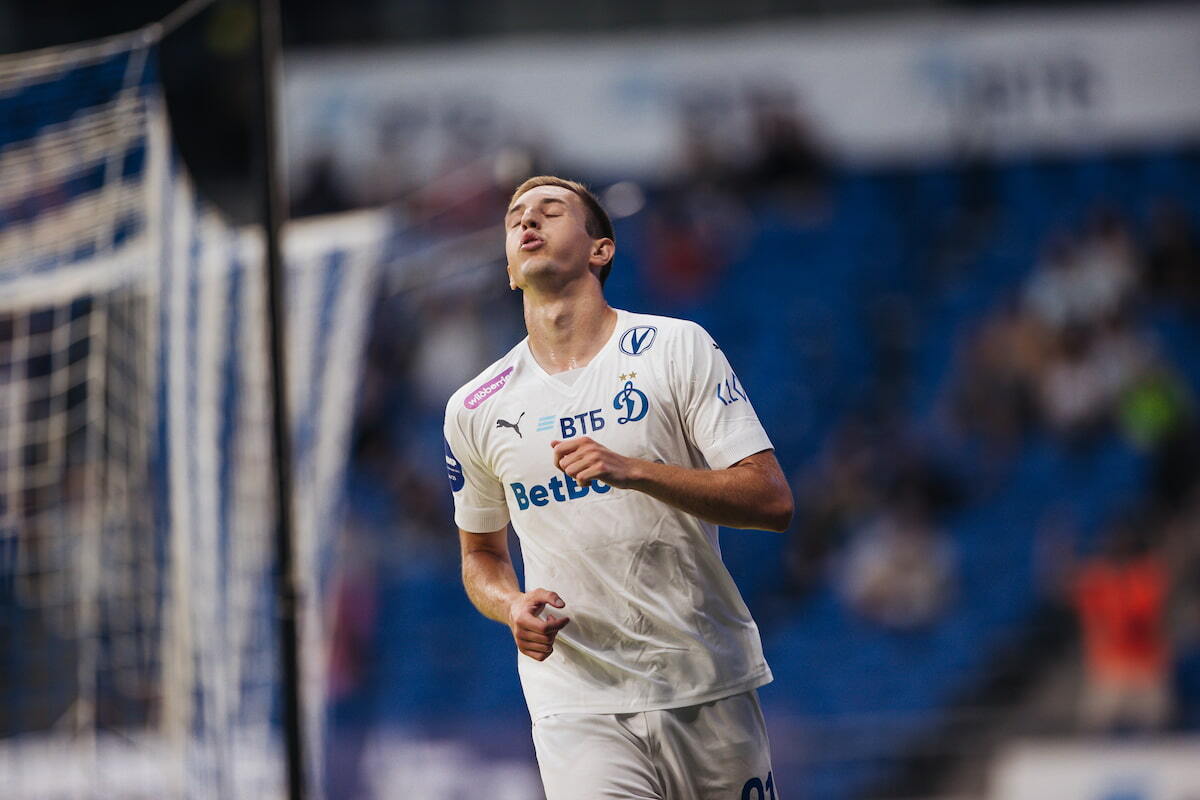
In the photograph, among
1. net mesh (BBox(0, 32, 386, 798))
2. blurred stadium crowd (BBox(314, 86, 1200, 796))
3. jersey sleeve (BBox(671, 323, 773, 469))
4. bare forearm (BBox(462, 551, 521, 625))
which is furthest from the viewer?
blurred stadium crowd (BBox(314, 86, 1200, 796))

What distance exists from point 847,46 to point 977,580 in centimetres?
555

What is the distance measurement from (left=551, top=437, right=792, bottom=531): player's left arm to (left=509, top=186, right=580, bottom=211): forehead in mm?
702

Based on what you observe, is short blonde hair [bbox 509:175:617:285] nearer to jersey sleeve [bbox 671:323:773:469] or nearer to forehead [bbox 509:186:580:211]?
forehead [bbox 509:186:580:211]

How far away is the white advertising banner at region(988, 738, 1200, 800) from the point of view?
10727 millimetres

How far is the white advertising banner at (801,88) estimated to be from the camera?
14.9m

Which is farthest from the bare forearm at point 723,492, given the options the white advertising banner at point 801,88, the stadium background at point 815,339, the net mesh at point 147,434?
the white advertising banner at point 801,88

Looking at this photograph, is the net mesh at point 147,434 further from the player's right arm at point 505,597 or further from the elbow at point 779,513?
the elbow at point 779,513

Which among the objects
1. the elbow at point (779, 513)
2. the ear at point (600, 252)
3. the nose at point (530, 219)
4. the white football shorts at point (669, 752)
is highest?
the nose at point (530, 219)

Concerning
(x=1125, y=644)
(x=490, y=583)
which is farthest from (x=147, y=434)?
(x=1125, y=644)

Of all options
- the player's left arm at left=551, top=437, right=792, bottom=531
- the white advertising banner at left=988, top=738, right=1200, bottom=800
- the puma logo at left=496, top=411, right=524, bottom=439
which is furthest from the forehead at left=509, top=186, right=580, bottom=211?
the white advertising banner at left=988, top=738, right=1200, bottom=800

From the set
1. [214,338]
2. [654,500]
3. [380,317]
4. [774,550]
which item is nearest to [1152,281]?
[774,550]

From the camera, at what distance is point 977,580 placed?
13.6 m

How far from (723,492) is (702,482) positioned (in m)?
0.05

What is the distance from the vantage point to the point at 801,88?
49.6ft
